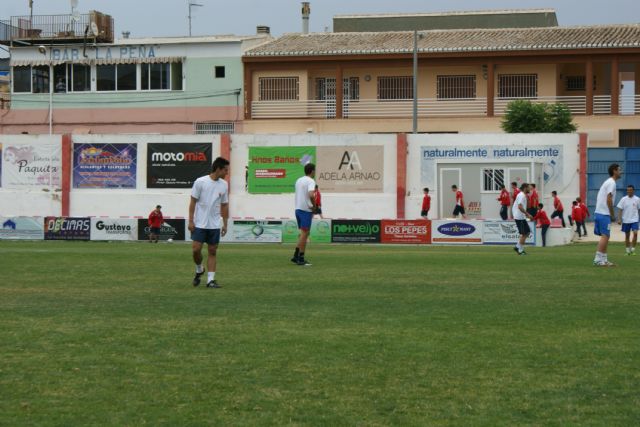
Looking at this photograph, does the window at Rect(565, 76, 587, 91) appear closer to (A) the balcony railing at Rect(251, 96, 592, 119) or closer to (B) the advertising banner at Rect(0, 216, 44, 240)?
(A) the balcony railing at Rect(251, 96, 592, 119)

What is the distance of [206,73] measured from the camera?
→ 5872cm

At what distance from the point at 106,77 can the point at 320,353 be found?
174 feet

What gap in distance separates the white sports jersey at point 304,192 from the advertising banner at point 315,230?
15211 mm

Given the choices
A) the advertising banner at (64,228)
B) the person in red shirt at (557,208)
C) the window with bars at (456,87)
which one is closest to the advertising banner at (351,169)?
the person in red shirt at (557,208)

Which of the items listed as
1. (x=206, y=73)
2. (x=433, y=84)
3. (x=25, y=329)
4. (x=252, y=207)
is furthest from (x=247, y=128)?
(x=25, y=329)

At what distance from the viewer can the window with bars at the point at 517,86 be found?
185ft

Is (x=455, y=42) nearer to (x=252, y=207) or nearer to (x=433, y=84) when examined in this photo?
(x=433, y=84)

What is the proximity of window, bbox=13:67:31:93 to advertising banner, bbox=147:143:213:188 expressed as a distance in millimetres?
18812

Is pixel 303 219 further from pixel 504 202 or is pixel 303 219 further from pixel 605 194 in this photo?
pixel 504 202

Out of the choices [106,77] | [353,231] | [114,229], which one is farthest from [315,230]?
[106,77]

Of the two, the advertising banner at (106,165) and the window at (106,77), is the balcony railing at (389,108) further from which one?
the advertising banner at (106,165)

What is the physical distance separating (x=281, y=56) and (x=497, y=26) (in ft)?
44.9

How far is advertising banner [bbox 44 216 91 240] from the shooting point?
3788cm

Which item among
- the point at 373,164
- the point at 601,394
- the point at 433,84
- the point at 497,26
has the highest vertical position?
the point at 497,26
